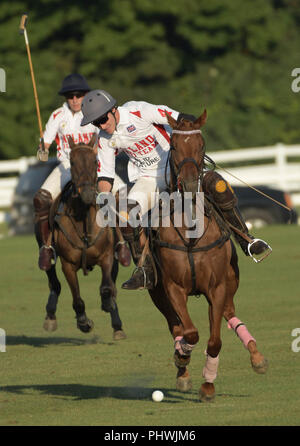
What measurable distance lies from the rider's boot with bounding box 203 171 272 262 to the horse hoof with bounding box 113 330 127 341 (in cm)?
328

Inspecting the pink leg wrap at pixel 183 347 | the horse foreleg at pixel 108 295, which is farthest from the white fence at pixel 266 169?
the pink leg wrap at pixel 183 347

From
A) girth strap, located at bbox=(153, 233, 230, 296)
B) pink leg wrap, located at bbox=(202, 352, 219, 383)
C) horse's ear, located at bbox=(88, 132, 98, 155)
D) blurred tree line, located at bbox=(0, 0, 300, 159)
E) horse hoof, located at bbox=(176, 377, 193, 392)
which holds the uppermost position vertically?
blurred tree line, located at bbox=(0, 0, 300, 159)

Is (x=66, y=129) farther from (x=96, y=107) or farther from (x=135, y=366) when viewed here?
(x=135, y=366)

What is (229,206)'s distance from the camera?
10.0 metres

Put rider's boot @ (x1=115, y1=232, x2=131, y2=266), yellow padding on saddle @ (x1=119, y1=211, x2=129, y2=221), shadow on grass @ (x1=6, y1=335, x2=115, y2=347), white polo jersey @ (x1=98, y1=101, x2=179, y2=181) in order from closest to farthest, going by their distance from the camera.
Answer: white polo jersey @ (x1=98, y1=101, x2=179, y2=181), yellow padding on saddle @ (x1=119, y1=211, x2=129, y2=221), rider's boot @ (x1=115, y1=232, x2=131, y2=266), shadow on grass @ (x1=6, y1=335, x2=115, y2=347)

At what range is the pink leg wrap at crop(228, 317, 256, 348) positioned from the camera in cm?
987

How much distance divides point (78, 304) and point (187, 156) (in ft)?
13.7

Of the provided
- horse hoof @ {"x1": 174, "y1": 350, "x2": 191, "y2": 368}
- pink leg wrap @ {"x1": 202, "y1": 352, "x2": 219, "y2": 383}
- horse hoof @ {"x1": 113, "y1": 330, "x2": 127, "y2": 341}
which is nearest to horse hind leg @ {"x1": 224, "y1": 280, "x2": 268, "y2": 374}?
pink leg wrap @ {"x1": 202, "y1": 352, "x2": 219, "y2": 383}

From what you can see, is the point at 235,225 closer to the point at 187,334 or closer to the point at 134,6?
the point at 187,334

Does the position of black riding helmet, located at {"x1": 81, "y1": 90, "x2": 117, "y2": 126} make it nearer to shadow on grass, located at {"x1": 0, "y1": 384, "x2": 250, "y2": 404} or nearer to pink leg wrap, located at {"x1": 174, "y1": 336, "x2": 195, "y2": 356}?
pink leg wrap, located at {"x1": 174, "y1": 336, "x2": 195, "y2": 356}

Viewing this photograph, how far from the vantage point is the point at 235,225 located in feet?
33.5

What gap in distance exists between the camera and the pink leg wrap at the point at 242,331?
987 centimetres

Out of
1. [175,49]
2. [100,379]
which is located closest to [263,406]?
[100,379]
